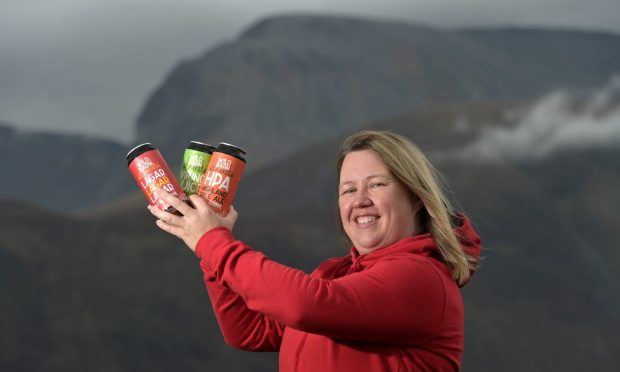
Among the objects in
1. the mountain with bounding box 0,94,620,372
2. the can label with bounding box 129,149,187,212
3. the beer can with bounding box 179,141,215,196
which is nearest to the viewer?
the can label with bounding box 129,149,187,212

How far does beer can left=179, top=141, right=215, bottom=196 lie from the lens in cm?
308

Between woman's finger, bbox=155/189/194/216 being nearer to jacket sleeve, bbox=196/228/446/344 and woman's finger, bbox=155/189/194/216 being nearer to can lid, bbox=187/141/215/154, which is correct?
jacket sleeve, bbox=196/228/446/344

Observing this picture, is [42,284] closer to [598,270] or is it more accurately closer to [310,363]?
[598,270]

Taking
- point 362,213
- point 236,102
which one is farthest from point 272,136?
point 362,213

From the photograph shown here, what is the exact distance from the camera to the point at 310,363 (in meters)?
2.88

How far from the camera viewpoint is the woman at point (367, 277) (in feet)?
8.68

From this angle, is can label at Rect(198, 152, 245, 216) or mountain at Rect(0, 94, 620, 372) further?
mountain at Rect(0, 94, 620, 372)

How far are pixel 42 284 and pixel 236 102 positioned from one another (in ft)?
344

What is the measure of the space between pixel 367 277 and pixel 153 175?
2.78ft

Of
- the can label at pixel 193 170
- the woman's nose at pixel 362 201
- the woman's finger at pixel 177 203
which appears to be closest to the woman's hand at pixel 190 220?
the woman's finger at pixel 177 203

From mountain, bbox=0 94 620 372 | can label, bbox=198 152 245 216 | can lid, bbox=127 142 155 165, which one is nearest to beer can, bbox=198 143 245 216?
can label, bbox=198 152 245 216

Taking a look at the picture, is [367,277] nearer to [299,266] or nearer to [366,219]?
[366,219]

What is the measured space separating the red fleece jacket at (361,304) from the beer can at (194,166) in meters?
0.31

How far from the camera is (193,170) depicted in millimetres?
3096
